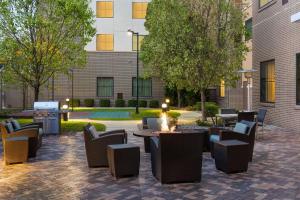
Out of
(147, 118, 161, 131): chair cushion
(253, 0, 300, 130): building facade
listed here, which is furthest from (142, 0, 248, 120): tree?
(147, 118, 161, 131): chair cushion

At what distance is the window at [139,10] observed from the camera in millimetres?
36438

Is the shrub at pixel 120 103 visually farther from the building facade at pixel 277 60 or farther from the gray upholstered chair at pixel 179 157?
the gray upholstered chair at pixel 179 157

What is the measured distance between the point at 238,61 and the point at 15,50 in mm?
9558

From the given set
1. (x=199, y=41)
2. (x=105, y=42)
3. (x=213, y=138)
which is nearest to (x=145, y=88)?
(x=105, y=42)

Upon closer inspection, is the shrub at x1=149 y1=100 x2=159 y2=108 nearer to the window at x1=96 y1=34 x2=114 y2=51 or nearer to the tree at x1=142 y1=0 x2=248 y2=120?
the window at x1=96 y1=34 x2=114 y2=51

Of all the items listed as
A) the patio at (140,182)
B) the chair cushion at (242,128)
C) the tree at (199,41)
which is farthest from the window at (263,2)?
the chair cushion at (242,128)

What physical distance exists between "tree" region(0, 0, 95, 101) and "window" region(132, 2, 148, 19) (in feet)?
59.9

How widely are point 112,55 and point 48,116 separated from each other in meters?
21.6

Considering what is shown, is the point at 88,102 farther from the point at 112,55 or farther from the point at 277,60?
the point at 277,60

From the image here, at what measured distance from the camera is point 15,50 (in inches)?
709

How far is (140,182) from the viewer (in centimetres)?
759

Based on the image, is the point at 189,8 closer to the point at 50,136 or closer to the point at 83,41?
the point at 83,41

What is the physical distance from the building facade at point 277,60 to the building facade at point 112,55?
17.5 m

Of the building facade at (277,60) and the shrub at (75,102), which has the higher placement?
the building facade at (277,60)
